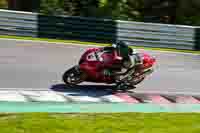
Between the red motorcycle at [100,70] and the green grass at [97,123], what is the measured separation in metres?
2.95

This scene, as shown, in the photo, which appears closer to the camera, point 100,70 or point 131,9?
point 100,70

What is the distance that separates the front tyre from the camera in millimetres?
13883

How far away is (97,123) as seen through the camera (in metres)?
9.70

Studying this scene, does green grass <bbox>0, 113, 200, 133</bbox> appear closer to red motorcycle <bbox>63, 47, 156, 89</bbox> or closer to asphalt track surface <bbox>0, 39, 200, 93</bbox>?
red motorcycle <bbox>63, 47, 156, 89</bbox>

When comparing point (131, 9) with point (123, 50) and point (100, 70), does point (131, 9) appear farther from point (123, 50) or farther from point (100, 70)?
point (100, 70)

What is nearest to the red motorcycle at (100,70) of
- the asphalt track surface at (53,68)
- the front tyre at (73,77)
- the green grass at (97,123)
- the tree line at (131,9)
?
the front tyre at (73,77)

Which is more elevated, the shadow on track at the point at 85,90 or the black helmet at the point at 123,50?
the black helmet at the point at 123,50

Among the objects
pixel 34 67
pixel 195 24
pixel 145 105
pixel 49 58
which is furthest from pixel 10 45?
pixel 195 24

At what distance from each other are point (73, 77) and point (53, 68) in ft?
5.99

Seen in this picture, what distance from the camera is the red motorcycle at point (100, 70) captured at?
1375 cm

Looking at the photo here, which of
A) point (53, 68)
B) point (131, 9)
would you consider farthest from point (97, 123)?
point (131, 9)

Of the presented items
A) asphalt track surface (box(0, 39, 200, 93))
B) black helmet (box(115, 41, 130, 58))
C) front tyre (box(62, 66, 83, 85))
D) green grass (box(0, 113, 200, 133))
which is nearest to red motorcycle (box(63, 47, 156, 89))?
front tyre (box(62, 66, 83, 85))

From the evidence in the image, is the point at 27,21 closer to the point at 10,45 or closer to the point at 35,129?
the point at 10,45

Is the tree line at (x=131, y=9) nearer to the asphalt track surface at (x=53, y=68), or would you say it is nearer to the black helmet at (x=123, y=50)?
the asphalt track surface at (x=53, y=68)
